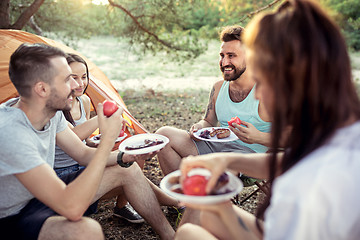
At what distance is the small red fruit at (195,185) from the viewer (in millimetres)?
1366

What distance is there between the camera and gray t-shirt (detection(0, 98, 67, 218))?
1.68 m

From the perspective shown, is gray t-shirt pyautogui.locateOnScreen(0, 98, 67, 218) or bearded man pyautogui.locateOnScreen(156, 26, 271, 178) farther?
bearded man pyautogui.locateOnScreen(156, 26, 271, 178)

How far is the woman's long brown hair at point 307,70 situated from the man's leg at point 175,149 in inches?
72.0

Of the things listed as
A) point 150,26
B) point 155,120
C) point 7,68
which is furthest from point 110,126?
point 150,26

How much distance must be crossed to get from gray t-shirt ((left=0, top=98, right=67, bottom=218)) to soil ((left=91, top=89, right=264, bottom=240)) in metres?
1.05

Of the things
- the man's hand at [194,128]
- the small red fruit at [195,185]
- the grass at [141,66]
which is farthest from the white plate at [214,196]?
the grass at [141,66]

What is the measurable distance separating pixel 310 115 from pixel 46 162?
1.57 m

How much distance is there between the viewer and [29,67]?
196 cm

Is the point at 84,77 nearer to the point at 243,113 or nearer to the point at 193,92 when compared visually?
the point at 243,113

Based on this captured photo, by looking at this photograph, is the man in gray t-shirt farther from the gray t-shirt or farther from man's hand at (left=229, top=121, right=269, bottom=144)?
man's hand at (left=229, top=121, right=269, bottom=144)

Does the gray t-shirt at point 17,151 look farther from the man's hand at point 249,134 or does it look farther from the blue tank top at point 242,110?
the blue tank top at point 242,110

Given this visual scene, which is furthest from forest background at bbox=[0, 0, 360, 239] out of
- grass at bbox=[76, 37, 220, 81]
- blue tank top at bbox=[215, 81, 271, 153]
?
grass at bbox=[76, 37, 220, 81]

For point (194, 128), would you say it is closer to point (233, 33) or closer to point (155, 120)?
point (233, 33)

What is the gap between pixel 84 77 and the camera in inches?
124
